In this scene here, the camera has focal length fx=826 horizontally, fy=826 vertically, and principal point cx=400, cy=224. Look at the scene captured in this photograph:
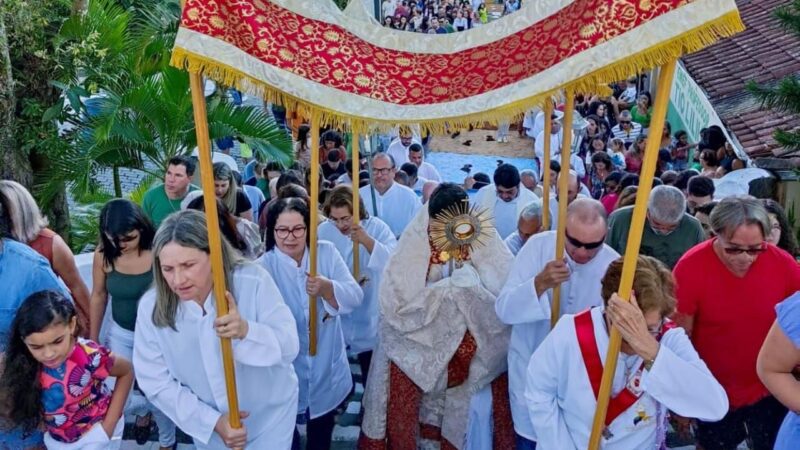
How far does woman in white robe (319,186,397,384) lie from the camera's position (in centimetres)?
562

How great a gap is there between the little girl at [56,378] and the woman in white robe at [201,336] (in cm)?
23

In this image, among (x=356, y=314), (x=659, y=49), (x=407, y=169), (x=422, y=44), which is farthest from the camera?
(x=407, y=169)

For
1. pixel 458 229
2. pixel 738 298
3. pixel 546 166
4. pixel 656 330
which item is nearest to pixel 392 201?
pixel 546 166

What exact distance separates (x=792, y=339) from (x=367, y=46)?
2.27 meters

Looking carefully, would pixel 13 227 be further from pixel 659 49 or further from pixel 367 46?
pixel 659 49

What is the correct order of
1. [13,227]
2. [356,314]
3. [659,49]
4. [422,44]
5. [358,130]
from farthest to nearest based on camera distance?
1. [356,314]
2. [13,227]
3. [422,44]
4. [358,130]
5. [659,49]

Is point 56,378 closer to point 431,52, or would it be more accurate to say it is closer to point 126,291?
point 126,291

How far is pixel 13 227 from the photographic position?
4.62 m

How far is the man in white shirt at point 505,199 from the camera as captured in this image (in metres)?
7.00

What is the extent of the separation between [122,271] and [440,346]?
1.86 meters

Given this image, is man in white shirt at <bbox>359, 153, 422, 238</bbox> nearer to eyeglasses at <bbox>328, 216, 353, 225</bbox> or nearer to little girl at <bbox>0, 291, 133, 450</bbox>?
eyeglasses at <bbox>328, 216, 353, 225</bbox>

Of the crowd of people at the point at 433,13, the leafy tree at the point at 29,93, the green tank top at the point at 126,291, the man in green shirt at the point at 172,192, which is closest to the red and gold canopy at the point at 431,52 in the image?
the green tank top at the point at 126,291

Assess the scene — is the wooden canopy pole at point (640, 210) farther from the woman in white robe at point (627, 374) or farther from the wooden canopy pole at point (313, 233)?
the wooden canopy pole at point (313, 233)

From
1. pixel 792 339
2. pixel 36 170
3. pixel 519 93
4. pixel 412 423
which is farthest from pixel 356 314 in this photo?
pixel 36 170
